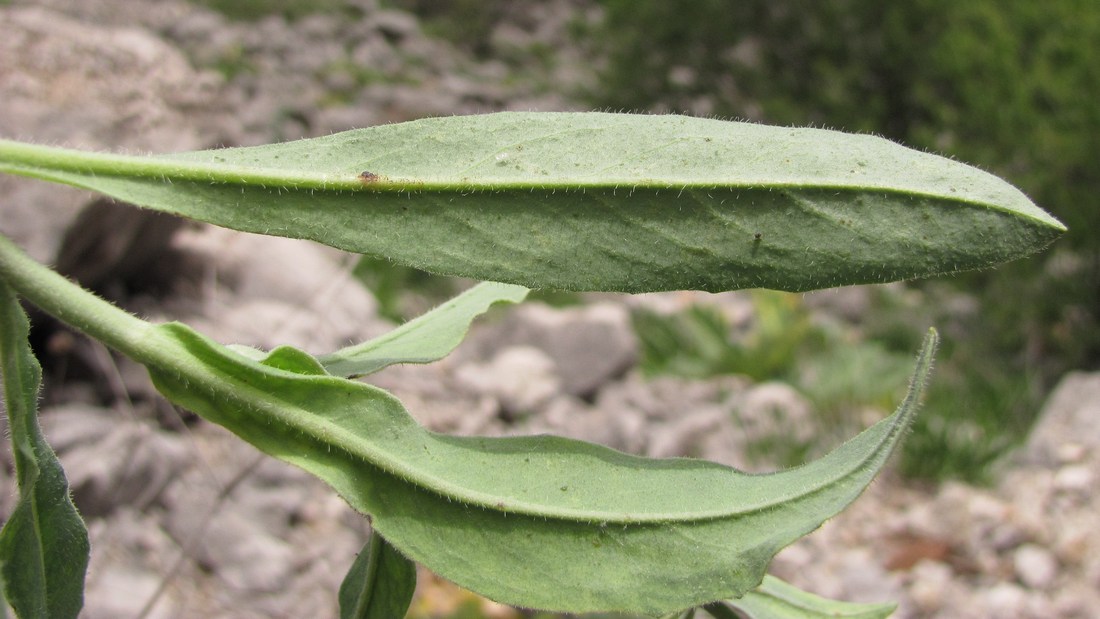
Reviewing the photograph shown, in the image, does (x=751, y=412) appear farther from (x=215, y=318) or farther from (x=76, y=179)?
(x=76, y=179)

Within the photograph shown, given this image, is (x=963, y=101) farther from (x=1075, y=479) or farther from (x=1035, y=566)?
(x=1035, y=566)

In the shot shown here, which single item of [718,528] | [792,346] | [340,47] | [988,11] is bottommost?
[340,47]

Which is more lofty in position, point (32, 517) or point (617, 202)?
point (617, 202)

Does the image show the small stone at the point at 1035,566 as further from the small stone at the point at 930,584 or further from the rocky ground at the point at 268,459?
the small stone at the point at 930,584

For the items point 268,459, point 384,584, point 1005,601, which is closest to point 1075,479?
point 1005,601

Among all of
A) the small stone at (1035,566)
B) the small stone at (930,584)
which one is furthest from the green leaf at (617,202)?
the small stone at (1035,566)

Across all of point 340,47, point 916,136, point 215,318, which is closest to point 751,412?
point 215,318
